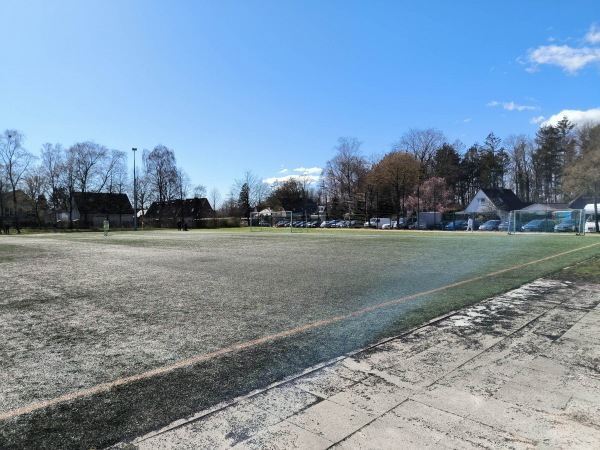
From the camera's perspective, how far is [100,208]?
2788 inches

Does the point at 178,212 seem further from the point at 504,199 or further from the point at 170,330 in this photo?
the point at 170,330

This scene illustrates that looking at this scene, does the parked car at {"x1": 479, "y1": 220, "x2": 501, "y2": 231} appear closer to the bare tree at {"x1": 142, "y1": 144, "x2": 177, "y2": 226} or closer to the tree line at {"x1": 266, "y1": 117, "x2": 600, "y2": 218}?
the tree line at {"x1": 266, "y1": 117, "x2": 600, "y2": 218}

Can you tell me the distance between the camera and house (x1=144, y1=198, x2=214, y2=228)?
68.2 meters

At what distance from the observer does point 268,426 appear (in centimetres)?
270

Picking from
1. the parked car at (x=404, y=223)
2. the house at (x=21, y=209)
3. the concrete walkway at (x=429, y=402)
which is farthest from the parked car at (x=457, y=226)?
the house at (x=21, y=209)

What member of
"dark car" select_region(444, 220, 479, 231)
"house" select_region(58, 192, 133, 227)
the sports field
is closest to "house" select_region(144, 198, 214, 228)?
"house" select_region(58, 192, 133, 227)

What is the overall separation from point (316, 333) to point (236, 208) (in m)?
87.0

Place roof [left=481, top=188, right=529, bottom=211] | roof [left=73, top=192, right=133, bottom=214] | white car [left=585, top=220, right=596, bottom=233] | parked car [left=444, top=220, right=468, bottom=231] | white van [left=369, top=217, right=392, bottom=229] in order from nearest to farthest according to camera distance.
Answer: white car [left=585, top=220, right=596, bottom=233] < parked car [left=444, top=220, right=468, bottom=231] < white van [left=369, top=217, right=392, bottom=229] < roof [left=481, top=188, right=529, bottom=211] < roof [left=73, top=192, right=133, bottom=214]

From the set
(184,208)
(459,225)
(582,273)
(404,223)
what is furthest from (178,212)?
(582,273)

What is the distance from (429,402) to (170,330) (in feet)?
11.2

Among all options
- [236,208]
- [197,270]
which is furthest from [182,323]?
[236,208]

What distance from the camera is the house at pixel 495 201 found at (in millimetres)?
62688

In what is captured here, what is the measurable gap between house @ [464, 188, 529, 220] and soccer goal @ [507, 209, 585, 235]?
25.4 metres

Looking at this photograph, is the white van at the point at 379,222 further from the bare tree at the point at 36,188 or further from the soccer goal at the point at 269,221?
the bare tree at the point at 36,188
